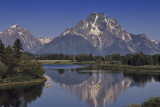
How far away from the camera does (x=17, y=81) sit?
117250 millimetres

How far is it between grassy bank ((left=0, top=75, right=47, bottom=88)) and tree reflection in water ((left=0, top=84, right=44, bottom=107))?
739cm

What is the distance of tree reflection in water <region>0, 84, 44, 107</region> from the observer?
81.1m

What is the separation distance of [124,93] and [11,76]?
6131 cm

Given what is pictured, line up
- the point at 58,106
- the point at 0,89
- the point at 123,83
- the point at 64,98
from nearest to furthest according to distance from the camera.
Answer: the point at 58,106 → the point at 64,98 → the point at 0,89 → the point at 123,83

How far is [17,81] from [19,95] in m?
26.2

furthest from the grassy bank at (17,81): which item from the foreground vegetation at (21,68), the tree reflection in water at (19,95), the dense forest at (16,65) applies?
the tree reflection in water at (19,95)

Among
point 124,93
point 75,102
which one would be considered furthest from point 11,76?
point 124,93

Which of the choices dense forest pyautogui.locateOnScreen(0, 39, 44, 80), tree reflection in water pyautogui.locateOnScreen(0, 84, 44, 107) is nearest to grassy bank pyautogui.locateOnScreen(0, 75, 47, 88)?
dense forest pyautogui.locateOnScreen(0, 39, 44, 80)

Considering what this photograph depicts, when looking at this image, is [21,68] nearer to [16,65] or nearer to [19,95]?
[16,65]

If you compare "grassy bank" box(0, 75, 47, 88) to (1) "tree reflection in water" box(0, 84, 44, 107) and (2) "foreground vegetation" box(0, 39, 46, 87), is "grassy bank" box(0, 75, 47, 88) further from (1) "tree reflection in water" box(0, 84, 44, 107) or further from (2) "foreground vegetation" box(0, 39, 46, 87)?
(1) "tree reflection in water" box(0, 84, 44, 107)

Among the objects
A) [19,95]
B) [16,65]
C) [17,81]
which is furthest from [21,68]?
[19,95]

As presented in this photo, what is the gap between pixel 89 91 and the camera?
109 meters

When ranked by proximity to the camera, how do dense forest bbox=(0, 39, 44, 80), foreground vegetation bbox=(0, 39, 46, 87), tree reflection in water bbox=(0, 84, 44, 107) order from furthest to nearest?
dense forest bbox=(0, 39, 44, 80) < foreground vegetation bbox=(0, 39, 46, 87) < tree reflection in water bbox=(0, 84, 44, 107)

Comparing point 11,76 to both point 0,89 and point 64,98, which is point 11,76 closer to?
point 0,89
